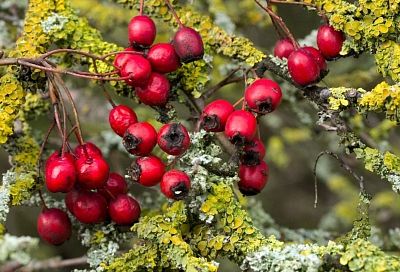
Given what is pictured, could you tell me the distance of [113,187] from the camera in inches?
69.8

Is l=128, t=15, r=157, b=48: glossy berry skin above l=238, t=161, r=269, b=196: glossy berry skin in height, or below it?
above

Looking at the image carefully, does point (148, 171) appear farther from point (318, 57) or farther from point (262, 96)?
point (318, 57)

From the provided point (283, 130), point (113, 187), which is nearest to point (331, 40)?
point (113, 187)

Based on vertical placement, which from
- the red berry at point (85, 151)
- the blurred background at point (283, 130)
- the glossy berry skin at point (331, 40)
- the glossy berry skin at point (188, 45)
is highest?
the blurred background at point (283, 130)

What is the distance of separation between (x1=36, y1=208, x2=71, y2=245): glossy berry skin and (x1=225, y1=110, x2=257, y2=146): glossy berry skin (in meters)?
0.49

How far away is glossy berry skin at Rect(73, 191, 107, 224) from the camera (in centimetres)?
172

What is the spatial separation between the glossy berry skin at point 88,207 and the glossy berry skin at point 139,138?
0.17 m

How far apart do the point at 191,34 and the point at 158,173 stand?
0.33 meters

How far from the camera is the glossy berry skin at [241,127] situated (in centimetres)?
161

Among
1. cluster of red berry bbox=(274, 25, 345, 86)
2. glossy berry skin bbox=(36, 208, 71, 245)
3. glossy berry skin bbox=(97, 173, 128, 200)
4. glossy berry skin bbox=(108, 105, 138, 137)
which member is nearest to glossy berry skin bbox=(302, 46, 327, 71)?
cluster of red berry bbox=(274, 25, 345, 86)

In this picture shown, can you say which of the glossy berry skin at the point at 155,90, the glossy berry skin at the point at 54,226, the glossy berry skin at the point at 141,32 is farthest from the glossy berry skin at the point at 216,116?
the glossy berry skin at the point at 54,226

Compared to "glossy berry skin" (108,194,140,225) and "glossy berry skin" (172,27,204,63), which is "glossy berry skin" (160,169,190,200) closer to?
"glossy berry skin" (108,194,140,225)

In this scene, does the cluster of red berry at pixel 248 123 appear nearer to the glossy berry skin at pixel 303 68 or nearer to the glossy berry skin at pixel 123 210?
the glossy berry skin at pixel 303 68

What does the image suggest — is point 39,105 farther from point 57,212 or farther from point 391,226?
point 391,226
